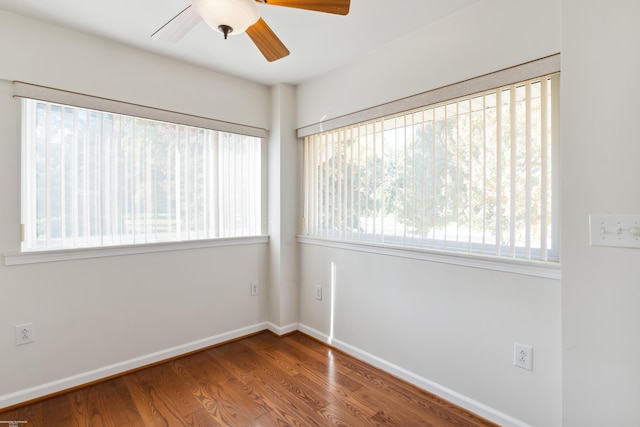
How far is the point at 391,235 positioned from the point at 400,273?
0.94 ft

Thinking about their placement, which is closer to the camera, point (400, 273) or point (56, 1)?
point (56, 1)

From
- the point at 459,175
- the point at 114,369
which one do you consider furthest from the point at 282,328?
the point at 459,175

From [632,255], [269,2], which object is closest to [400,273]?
[632,255]

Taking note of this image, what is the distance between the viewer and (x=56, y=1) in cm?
180

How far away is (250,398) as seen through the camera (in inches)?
81.4

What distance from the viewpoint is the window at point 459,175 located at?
1.70 meters

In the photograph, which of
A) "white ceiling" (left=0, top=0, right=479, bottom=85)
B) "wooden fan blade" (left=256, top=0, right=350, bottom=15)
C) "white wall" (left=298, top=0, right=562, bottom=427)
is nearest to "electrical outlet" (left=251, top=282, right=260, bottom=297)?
Answer: "white wall" (left=298, top=0, right=562, bottom=427)

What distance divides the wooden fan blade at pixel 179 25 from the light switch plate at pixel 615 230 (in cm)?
197

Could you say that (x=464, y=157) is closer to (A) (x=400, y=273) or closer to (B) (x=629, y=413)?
(A) (x=400, y=273)

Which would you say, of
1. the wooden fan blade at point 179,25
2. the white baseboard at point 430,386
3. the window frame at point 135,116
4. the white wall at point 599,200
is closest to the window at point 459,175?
the white wall at point 599,200

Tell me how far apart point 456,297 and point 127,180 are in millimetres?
2423

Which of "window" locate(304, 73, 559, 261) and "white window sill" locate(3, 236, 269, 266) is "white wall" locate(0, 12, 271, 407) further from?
"window" locate(304, 73, 559, 261)

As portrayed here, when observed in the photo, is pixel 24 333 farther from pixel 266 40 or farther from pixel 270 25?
pixel 270 25

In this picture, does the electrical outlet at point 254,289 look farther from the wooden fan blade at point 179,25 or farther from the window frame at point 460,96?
the wooden fan blade at point 179,25
